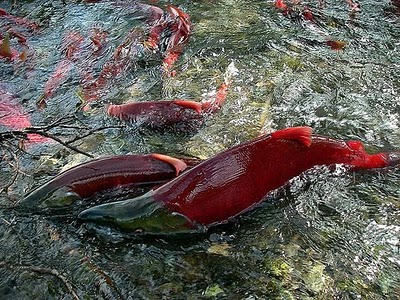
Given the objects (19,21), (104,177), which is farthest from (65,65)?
(104,177)

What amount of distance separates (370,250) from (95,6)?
232 inches

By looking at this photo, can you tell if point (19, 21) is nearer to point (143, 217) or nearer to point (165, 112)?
point (165, 112)

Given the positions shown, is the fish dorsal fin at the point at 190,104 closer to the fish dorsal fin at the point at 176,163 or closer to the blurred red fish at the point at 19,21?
the fish dorsal fin at the point at 176,163

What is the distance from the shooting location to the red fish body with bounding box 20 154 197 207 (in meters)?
3.71

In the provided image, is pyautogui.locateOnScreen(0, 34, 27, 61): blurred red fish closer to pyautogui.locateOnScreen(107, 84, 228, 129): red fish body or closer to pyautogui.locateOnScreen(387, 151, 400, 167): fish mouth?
pyautogui.locateOnScreen(107, 84, 228, 129): red fish body

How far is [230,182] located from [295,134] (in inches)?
23.8

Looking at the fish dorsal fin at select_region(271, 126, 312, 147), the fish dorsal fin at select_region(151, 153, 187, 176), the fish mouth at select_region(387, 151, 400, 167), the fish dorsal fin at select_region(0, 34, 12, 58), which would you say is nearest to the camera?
the fish dorsal fin at select_region(271, 126, 312, 147)

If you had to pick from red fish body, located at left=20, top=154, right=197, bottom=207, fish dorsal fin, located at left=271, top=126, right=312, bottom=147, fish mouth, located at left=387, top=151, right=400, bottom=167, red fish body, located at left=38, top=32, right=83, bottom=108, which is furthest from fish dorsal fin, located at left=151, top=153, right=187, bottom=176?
red fish body, located at left=38, top=32, right=83, bottom=108

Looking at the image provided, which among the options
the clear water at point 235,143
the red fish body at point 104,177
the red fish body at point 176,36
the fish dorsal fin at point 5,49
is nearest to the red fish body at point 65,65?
the clear water at point 235,143

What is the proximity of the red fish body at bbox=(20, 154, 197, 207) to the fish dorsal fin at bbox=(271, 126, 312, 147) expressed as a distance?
71cm

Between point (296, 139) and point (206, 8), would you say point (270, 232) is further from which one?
point (206, 8)

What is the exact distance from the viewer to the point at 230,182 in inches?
136

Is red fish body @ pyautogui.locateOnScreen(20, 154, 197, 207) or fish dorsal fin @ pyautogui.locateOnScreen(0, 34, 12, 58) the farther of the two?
fish dorsal fin @ pyautogui.locateOnScreen(0, 34, 12, 58)

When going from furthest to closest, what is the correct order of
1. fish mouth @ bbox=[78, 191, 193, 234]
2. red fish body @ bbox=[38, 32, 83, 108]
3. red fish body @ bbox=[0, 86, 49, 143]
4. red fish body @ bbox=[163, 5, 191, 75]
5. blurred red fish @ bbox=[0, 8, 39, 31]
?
1. blurred red fish @ bbox=[0, 8, 39, 31]
2. red fish body @ bbox=[163, 5, 191, 75]
3. red fish body @ bbox=[38, 32, 83, 108]
4. red fish body @ bbox=[0, 86, 49, 143]
5. fish mouth @ bbox=[78, 191, 193, 234]
